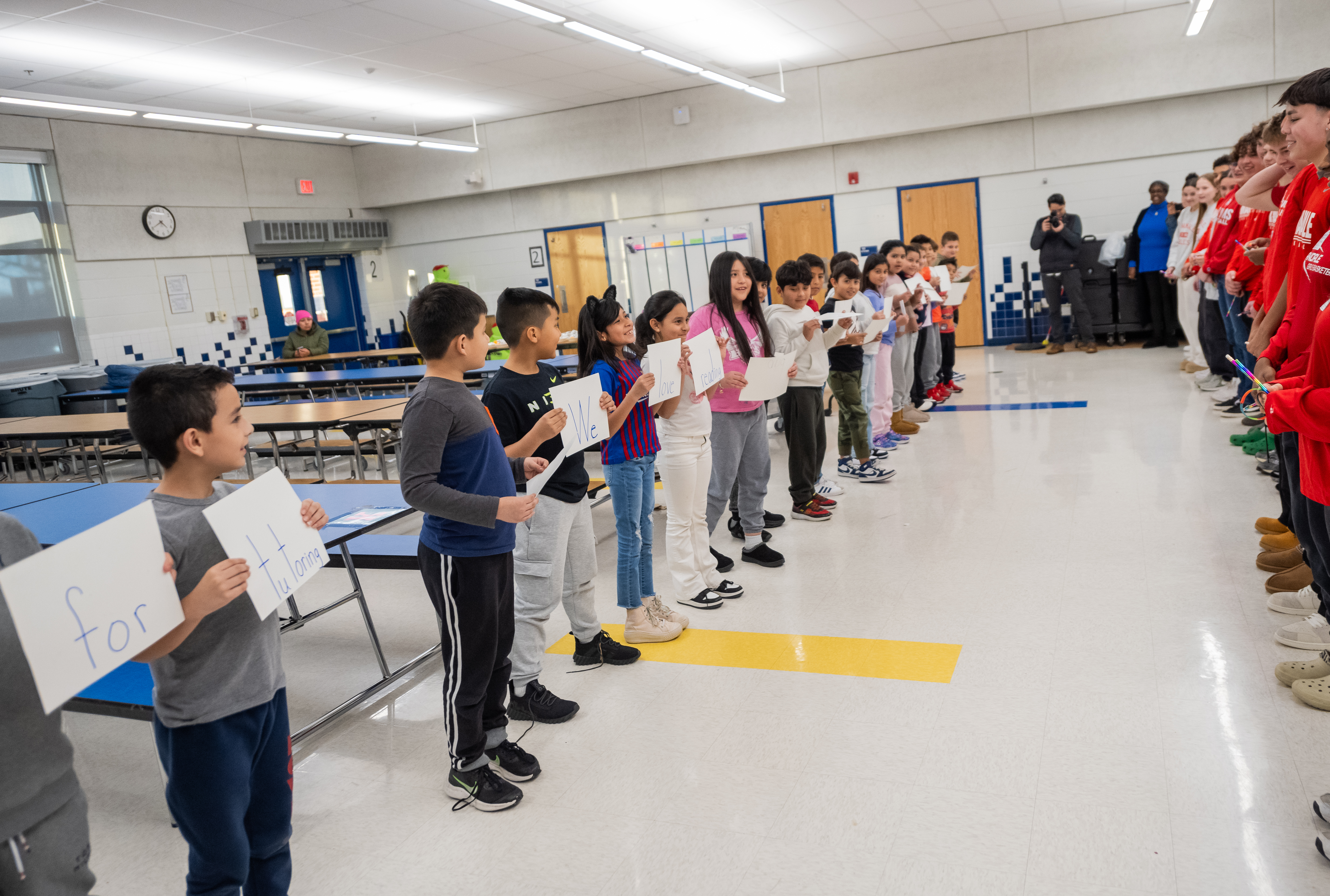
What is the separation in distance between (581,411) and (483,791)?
1.11 metres

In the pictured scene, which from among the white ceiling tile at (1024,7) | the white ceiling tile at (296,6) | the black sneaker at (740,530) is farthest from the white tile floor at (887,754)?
the white ceiling tile at (1024,7)

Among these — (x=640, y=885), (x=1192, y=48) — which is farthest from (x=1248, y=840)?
(x=1192, y=48)

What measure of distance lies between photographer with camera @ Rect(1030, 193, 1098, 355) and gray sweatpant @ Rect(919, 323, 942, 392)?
2972 millimetres

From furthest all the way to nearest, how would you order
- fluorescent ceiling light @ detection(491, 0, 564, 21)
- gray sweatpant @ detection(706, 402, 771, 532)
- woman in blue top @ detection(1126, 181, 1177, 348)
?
woman in blue top @ detection(1126, 181, 1177, 348) → fluorescent ceiling light @ detection(491, 0, 564, 21) → gray sweatpant @ detection(706, 402, 771, 532)

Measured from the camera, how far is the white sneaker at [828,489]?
495cm

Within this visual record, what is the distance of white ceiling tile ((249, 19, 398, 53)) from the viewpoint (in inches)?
274

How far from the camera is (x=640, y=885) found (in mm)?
1952

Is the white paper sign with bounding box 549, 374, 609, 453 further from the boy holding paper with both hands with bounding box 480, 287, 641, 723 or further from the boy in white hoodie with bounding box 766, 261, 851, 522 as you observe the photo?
the boy in white hoodie with bounding box 766, 261, 851, 522

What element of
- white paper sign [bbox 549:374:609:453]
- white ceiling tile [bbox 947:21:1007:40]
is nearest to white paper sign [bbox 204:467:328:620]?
white paper sign [bbox 549:374:609:453]

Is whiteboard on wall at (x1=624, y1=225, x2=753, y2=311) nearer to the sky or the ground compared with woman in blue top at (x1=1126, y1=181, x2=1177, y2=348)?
nearer to the sky

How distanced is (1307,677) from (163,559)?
2.91 metres

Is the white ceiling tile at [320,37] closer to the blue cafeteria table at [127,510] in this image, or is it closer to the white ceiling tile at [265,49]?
the white ceiling tile at [265,49]

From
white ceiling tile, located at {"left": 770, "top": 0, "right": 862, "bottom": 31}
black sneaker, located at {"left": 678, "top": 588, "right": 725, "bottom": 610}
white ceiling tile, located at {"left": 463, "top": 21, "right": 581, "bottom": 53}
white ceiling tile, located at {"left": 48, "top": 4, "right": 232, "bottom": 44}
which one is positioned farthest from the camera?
white ceiling tile, located at {"left": 770, "top": 0, "right": 862, "bottom": 31}

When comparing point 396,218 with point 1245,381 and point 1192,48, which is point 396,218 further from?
point 1245,381
